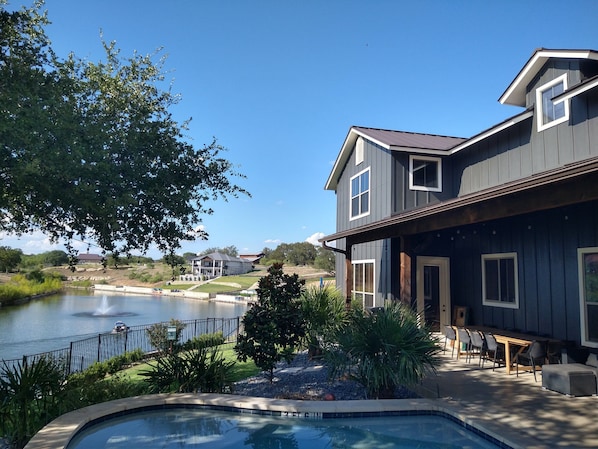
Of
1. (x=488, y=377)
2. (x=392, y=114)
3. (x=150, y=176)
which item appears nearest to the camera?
(x=488, y=377)

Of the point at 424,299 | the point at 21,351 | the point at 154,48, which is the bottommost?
the point at 21,351

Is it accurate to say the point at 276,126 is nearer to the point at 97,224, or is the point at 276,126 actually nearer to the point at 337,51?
the point at 337,51

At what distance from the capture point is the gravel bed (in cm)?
657

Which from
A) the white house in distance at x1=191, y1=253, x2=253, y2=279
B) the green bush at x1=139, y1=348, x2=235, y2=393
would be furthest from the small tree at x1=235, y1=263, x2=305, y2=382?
the white house in distance at x1=191, y1=253, x2=253, y2=279

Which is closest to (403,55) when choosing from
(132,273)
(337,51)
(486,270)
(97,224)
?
(337,51)

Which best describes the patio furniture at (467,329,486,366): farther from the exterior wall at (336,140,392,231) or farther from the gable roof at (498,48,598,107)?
the gable roof at (498,48,598,107)

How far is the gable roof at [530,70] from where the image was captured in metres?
8.61

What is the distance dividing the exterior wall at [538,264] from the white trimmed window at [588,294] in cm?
12

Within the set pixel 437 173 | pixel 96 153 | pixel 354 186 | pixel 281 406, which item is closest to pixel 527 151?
pixel 437 173

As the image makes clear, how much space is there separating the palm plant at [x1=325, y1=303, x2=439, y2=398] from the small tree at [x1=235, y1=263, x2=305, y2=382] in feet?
3.40

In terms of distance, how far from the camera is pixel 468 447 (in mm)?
4633

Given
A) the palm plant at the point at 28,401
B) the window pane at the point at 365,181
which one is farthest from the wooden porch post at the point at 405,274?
the palm plant at the point at 28,401

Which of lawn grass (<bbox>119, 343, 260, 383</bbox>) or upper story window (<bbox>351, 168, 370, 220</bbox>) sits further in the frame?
upper story window (<bbox>351, 168, 370, 220</bbox>)

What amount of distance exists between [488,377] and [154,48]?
393 inches
